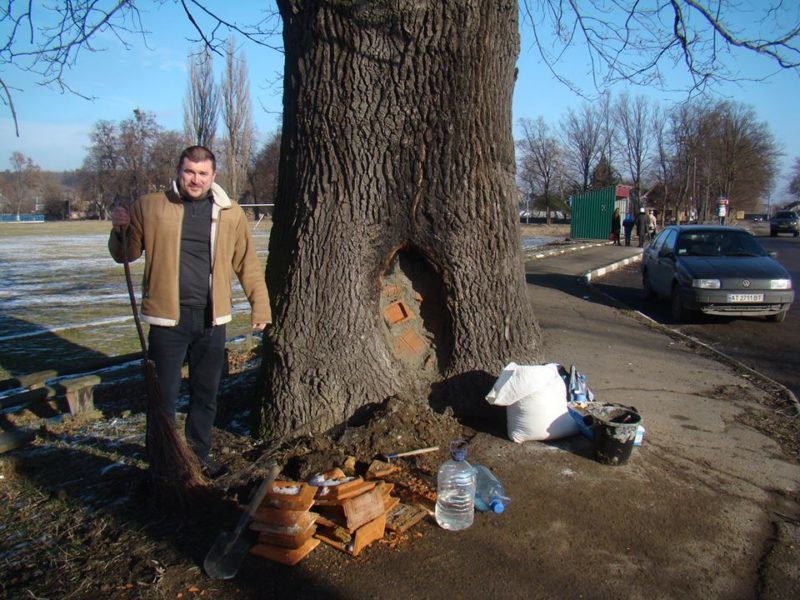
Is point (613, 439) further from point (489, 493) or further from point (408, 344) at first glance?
point (408, 344)

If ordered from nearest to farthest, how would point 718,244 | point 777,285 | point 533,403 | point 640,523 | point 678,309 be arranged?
1. point 640,523
2. point 533,403
3. point 777,285
4. point 678,309
5. point 718,244

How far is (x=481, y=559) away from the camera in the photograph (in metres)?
3.03

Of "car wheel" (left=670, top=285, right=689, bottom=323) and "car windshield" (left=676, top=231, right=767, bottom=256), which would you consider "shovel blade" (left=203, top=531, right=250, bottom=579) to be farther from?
"car windshield" (left=676, top=231, right=767, bottom=256)


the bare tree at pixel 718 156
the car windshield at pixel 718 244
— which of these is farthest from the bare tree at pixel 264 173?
the car windshield at pixel 718 244

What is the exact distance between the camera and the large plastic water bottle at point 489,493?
3482 millimetres

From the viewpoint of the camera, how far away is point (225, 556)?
9.64 ft

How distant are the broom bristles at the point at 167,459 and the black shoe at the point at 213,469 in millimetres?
270

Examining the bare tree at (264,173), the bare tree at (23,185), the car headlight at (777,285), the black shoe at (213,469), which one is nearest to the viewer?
the black shoe at (213,469)

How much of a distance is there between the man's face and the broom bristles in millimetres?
972

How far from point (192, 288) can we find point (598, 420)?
2.62m

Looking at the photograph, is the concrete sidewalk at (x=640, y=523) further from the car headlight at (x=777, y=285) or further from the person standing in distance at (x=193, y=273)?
the car headlight at (x=777, y=285)

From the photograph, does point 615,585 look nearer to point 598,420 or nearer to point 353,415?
point 598,420

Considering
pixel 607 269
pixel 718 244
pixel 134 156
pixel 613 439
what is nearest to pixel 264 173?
pixel 134 156

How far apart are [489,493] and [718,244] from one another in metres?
9.05
